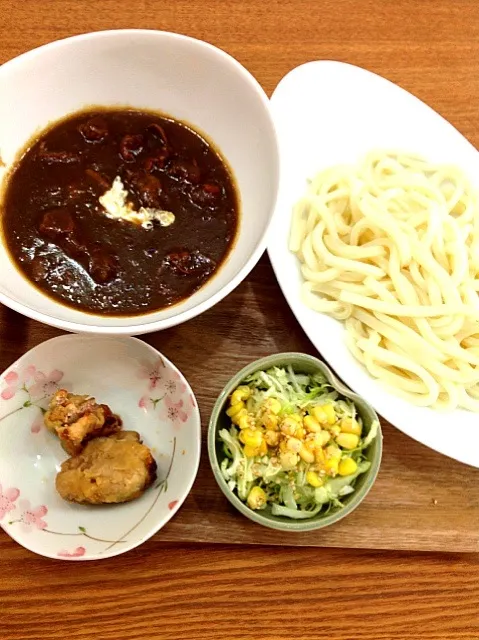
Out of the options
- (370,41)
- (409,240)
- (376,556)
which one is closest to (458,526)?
(376,556)

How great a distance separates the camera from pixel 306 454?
6.56 ft

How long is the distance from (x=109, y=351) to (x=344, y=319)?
3.21ft

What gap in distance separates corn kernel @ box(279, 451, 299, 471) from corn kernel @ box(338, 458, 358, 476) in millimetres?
171

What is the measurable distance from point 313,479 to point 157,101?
158 centimetres

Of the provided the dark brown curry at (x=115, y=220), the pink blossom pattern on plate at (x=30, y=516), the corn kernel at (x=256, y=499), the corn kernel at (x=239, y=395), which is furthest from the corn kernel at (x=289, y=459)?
the pink blossom pattern on plate at (x=30, y=516)

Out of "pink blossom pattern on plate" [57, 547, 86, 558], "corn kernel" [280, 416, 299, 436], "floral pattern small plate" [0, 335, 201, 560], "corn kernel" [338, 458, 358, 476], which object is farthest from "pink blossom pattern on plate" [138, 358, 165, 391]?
"corn kernel" [338, 458, 358, 476]

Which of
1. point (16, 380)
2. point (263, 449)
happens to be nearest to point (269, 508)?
point (263, 449)

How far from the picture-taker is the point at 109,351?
227 centimetres

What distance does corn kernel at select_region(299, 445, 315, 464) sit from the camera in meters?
2.00

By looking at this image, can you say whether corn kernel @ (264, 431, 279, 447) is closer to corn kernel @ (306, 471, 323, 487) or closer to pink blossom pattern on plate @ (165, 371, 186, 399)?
corn kernel @ (306, 471, 323, 487)

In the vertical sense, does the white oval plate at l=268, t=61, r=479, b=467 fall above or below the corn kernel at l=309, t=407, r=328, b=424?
above

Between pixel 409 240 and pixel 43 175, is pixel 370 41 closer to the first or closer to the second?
pixel 409 240

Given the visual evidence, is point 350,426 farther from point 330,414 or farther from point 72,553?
point 72,553

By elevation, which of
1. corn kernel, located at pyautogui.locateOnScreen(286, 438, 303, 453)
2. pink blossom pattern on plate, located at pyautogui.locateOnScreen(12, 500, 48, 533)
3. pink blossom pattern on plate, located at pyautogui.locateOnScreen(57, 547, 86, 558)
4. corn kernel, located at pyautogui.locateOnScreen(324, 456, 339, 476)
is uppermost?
corn kernel, located at pyautogui.locateOnScreen(286, 438, 303, 453)
